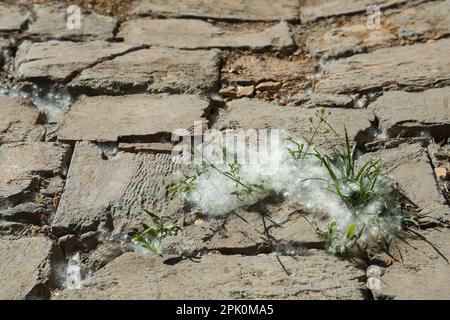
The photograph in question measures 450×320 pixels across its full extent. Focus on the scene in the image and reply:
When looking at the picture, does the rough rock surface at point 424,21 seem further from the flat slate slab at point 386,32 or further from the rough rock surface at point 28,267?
the rough rock surface at point 28,267

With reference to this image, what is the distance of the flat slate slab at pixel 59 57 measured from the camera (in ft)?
10.4

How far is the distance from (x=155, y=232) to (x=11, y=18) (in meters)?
1.93

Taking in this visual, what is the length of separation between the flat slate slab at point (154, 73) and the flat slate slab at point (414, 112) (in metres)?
0.80

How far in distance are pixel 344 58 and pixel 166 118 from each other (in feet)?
3.28

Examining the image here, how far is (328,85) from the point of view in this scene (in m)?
3.07

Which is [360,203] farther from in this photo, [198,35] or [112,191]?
[198,35]

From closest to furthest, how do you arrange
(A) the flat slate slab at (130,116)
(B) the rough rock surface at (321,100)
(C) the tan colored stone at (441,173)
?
(C) the tan colored stone at (441,173) → (A) the flat slate slab at (130,116) → (B) the rough rock surface at (321,100)

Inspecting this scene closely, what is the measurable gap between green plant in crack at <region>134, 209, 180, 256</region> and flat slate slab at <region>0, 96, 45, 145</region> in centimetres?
77

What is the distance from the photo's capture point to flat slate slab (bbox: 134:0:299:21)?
3.67 meters

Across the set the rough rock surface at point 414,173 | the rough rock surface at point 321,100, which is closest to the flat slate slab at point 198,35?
the rough rock surface at point 321,100

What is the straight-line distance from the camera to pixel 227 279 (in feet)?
6.98
